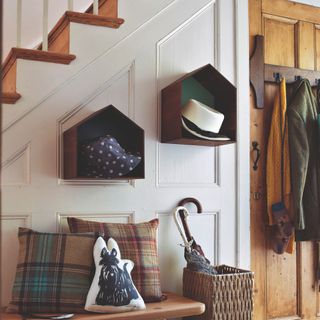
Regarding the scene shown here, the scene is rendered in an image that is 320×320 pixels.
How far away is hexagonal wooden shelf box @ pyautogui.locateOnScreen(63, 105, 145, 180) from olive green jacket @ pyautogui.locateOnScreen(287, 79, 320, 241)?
0.95 m

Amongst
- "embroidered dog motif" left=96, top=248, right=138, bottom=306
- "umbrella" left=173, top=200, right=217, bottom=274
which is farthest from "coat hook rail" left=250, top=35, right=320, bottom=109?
"embroidered dog motif" left=96, top=248, right=138, bottom=306

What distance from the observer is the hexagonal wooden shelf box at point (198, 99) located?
230 cm

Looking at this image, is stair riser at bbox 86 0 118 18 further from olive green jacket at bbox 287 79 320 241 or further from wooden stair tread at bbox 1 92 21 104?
olive green jacket at bbox 287 79 320 241

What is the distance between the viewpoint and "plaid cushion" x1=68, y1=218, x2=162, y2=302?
2082mm

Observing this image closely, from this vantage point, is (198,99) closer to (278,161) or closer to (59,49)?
(278,161)

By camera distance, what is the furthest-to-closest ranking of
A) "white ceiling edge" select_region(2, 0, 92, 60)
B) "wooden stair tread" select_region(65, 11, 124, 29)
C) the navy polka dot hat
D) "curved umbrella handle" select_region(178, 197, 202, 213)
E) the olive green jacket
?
"white ceiling edge" select_region(2, 0, 92, 60) < the olive green jacket < "curved umbrella handle" select_region(178, 197, 202, 213) < "wooden stair tread" select_region(65, 11, 124, 29) < the navy polka dot hat

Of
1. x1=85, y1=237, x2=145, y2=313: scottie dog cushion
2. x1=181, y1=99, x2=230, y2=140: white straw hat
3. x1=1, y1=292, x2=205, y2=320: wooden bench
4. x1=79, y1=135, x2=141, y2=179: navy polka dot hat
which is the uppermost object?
x1=181, y1=99, x2=230, y2=140: white straw hat

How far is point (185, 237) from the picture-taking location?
7.85 ft

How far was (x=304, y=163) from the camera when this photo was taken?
265 cm

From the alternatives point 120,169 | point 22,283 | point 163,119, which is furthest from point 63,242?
point 163,119

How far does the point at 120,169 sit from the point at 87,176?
15cm

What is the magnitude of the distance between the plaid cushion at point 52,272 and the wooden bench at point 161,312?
3.0 inches

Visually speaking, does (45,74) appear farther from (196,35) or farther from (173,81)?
(196,35)

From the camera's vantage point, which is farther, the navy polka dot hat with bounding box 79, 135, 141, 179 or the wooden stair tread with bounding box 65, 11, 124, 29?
the wooden stair tread with bounding box 65, 11, 124, 29
